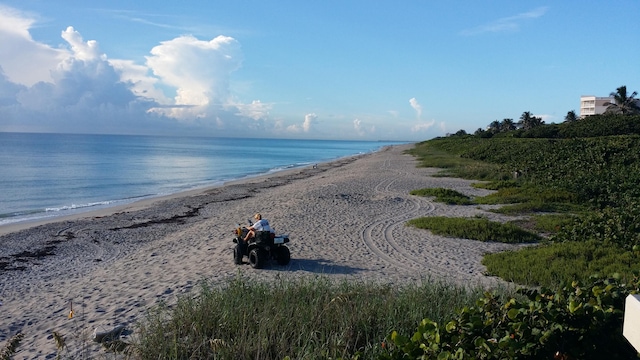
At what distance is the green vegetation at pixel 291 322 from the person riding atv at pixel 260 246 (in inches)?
140

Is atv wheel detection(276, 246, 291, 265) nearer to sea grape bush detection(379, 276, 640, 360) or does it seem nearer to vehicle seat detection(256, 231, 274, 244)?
vehicle seat detection(256, 231, 274, 244)

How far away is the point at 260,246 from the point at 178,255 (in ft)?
10.6

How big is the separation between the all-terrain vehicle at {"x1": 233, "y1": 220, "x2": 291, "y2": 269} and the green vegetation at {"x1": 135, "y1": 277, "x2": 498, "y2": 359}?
355cm

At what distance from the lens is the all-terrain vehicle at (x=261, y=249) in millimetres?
9836

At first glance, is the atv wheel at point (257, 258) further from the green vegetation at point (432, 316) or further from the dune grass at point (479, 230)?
the dune grass at point (479, 230)

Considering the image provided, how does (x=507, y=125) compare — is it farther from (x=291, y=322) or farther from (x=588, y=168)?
(x=291, y=322)

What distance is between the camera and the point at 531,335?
11.9 ft

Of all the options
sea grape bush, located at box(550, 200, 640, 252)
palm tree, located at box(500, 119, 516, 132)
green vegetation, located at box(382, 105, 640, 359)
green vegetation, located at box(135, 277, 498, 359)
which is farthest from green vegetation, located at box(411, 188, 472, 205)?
palm tree, located at box(500, 119, 516, 132)

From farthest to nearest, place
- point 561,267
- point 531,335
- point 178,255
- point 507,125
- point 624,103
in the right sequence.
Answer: point 507,125 → point 624,103 → point 178,255 → point 561,267 → point 531,335

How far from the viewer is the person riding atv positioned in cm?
984

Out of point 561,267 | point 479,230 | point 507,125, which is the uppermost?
point 507,125

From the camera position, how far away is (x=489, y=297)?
14.0 feet

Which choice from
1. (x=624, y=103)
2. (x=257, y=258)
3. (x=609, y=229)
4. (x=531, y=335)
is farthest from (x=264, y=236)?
(x=624, y=103)

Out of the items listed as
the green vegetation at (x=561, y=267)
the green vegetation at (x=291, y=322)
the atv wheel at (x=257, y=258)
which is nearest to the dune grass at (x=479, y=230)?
the green vegetation at (x=561, y=267)
